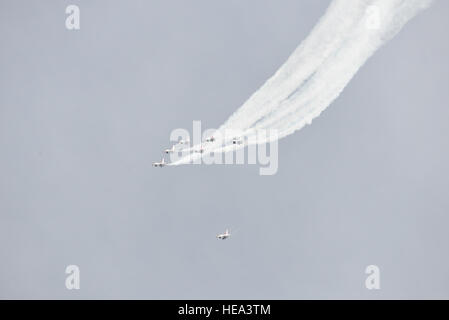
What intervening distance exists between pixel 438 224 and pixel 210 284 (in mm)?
16190

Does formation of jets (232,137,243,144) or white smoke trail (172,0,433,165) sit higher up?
white smoke trail (172,0,433,165)

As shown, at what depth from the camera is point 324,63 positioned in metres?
57.1

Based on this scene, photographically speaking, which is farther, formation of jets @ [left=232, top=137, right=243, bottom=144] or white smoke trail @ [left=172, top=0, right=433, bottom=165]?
formation of jets @ [left=232, top=137, right=243, bottom=144]

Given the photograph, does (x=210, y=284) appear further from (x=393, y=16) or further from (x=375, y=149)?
(x=393, y=16)

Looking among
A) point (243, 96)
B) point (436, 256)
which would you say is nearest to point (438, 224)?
point (436, 256)

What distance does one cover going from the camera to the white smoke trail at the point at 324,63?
54.8 m

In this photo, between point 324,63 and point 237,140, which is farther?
point 237,140

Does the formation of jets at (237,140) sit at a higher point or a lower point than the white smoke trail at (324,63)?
lower

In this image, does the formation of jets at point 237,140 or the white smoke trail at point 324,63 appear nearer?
the white smoke trail at point 324,63

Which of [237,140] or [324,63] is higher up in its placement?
[324,63]

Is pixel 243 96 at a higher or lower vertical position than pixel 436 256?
higher

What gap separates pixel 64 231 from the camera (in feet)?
243

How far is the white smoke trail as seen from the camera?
5481 cm

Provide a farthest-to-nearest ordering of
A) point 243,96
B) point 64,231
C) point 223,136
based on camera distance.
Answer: point 64,231, point 243,96, point 223,136
